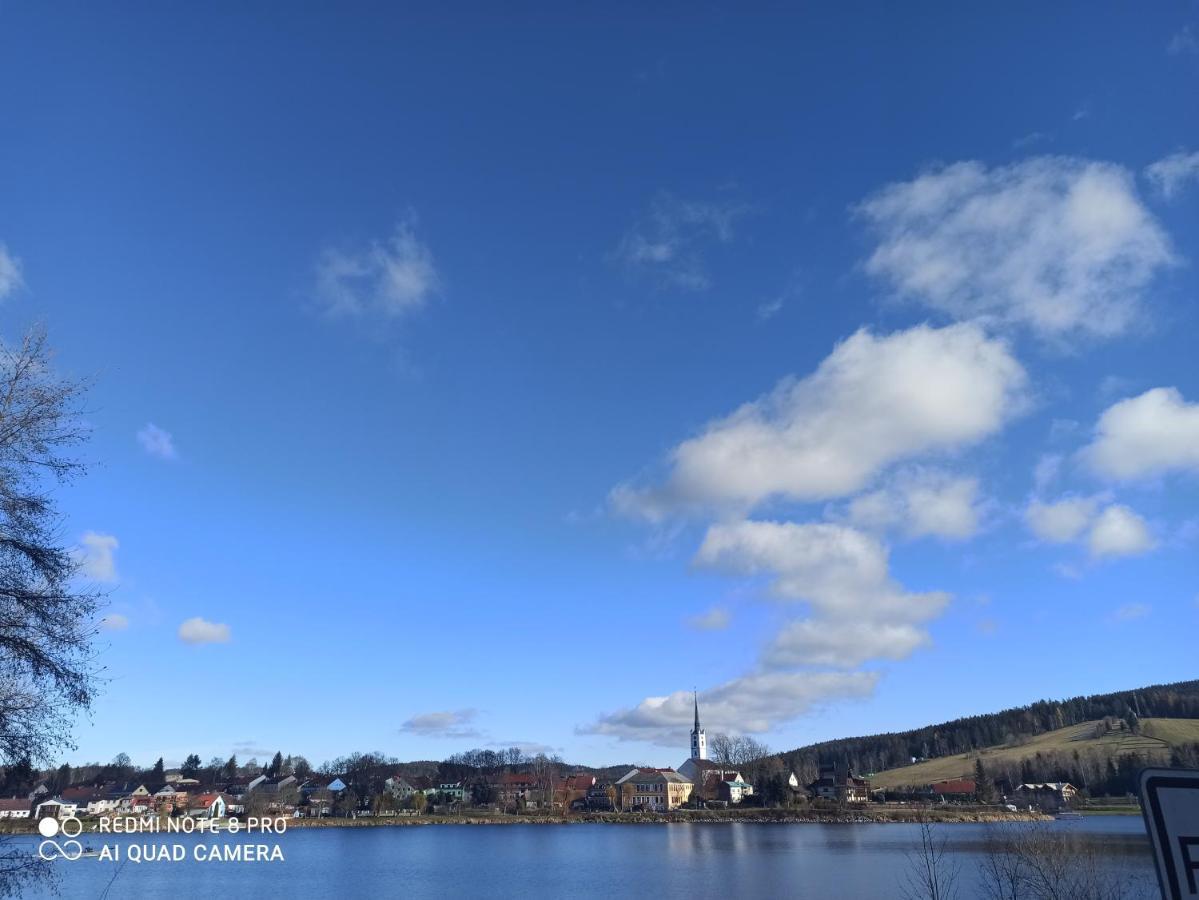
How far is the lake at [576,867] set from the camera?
5012 cm

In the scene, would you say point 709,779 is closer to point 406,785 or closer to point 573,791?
point 573,791

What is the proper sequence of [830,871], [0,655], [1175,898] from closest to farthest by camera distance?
1. [1175,898]
2. [0,655]
3. [830,871]

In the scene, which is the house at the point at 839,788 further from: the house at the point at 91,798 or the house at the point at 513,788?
the house at the point at 91,798

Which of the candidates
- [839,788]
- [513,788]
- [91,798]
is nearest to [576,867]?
[839,788]

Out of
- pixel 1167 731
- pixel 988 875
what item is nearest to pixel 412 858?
pixel 988 875

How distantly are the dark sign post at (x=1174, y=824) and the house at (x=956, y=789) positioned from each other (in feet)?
545

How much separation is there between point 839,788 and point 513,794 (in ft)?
203

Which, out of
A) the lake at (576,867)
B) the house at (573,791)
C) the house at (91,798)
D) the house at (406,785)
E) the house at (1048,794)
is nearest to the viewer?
the lake at (576,867)

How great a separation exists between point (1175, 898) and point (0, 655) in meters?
14.5

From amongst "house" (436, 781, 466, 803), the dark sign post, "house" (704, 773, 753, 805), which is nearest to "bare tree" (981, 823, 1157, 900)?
the dark sign post

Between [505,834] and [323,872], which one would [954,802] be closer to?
[505,834]

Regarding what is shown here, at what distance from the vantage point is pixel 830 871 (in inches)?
2254

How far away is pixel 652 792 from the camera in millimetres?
152125

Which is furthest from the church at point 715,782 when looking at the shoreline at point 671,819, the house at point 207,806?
the house at point 207,806
